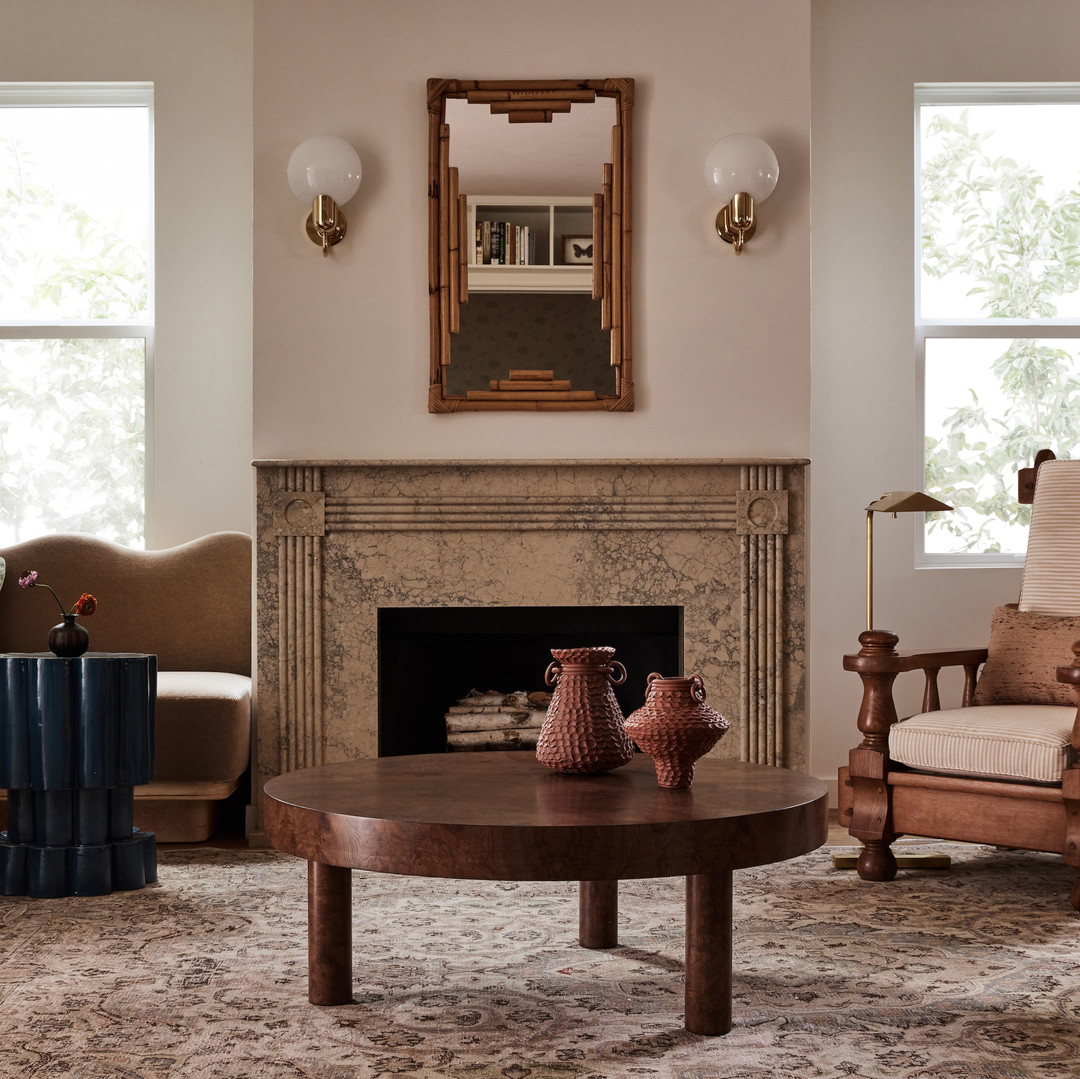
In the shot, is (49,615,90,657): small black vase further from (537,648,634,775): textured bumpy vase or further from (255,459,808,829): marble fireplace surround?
(537,648,634,775): textured bumpy vase

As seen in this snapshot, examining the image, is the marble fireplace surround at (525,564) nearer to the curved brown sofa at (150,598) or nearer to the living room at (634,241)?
the living room at (634,241)

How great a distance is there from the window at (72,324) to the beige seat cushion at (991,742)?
302 cm

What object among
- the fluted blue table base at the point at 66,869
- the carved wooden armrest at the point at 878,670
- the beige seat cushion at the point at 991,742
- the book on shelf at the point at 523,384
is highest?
the book on shelf at the point at 523,384

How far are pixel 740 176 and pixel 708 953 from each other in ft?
8.53

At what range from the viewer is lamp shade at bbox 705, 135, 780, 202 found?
381 centimetres

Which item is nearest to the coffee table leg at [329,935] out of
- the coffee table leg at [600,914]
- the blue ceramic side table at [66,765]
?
the coffee table leg at [600,914]

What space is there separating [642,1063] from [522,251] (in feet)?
8.89

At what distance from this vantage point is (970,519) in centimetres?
470

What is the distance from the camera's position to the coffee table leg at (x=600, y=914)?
257 centimetres

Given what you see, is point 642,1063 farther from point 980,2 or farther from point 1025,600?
point 980,2

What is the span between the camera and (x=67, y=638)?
10.3 ft

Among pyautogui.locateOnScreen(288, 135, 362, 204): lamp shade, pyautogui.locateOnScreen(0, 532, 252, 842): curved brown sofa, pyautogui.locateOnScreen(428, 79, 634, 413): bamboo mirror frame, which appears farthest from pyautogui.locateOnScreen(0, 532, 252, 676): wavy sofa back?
pyautogui.locateOnScreen(288, 135, 362, 204): lamp shade

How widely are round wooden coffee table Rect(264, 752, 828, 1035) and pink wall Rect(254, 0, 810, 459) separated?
173 cm

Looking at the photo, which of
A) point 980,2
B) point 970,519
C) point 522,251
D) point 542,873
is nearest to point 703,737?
point 542,873
